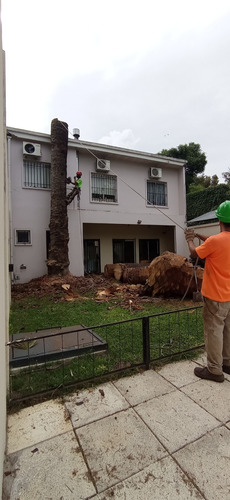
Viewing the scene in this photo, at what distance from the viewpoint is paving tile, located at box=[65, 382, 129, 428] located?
1.90 metres

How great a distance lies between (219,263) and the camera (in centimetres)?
228

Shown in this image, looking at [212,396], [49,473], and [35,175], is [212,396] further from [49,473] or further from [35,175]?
[35,175]

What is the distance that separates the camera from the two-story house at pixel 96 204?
865 cm

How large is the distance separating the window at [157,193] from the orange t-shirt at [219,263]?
9.82m

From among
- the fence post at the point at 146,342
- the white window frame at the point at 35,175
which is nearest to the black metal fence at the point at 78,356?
the fence post at the point at 146,342

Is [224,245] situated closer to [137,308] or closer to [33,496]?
[33,496]

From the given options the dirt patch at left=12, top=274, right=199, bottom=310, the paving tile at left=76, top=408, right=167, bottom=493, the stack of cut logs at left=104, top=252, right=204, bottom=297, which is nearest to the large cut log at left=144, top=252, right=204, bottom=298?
the stack of cut logs at left=104, top=252, right=204, bottom=297

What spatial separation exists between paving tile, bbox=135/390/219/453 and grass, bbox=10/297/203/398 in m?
0.61

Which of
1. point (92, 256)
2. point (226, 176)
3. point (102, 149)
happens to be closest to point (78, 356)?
point (92, 256)

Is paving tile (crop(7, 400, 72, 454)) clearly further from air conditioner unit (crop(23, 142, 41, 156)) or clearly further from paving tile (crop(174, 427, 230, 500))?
air conditioner unit (crop(23, 142, 41, 156))

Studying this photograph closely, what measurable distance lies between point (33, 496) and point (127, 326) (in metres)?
2.84

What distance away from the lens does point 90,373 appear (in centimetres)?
254

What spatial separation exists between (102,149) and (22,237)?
5316 millimetres

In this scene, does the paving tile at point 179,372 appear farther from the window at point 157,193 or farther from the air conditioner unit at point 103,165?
the window at point 157,193
